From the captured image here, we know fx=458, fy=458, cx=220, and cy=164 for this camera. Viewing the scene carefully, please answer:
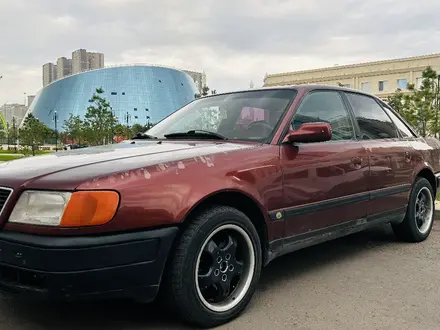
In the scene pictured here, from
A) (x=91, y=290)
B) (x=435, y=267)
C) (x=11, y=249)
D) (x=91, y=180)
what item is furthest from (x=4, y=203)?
(x=435, y=267)

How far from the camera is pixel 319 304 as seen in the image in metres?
3.15

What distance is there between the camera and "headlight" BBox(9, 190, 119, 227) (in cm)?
231

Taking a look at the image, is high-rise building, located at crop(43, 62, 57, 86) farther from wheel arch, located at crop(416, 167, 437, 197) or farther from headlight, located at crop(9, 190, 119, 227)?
headlight, located at crop(9, 190, 119, 227)

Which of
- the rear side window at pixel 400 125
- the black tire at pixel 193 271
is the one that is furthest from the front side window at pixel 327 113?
the black tire at pixel 193 271

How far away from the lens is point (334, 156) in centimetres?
365

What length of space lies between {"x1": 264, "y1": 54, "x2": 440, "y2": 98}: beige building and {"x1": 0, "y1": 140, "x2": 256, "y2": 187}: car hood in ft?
202

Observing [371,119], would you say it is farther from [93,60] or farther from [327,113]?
[93,60]

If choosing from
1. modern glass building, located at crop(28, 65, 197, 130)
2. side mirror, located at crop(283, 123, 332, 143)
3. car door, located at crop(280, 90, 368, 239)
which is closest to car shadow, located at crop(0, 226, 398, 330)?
car door, located at crop(280, 90, 368, 239)

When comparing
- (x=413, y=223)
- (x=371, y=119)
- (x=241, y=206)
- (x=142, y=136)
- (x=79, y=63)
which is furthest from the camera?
(x=79, y=63)

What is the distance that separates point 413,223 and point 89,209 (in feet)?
12.1

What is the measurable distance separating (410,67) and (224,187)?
228ft

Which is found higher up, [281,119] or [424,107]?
[424,107]

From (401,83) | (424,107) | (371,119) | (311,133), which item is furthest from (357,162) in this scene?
(401,83)

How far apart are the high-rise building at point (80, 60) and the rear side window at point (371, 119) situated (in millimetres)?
115206
